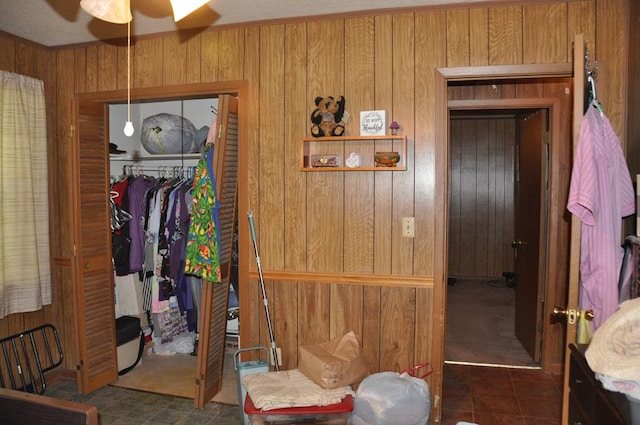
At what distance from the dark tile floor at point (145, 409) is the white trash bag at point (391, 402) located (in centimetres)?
89

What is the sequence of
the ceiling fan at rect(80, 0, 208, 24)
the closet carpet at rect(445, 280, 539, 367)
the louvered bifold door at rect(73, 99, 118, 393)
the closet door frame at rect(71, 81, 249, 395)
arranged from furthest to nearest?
the closet carpet at rect(445, 280, 539, 367) < the louvered bifold door at rect(73, 99, 118, 393) < the closet door frame at rect(71, 81, 249, 395) < the ceiling fan at rect(80, 0, 208, 24)

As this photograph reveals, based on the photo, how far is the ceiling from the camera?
8.86 feet

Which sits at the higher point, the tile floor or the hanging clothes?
the hanging clothes

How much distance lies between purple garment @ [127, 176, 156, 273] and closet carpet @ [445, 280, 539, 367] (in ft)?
9.23

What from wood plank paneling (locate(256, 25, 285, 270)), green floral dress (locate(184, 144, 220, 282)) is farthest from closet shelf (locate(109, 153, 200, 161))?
wood plank paneling (locate(256, 25, 285, 270))

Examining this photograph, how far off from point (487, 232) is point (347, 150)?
5.11m

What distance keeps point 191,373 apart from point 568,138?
A: 3424 millimetres

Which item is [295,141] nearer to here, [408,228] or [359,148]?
[359,148]

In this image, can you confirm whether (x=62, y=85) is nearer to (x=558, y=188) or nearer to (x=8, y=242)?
(x=8, y=242)

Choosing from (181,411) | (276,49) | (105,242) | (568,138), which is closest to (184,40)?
(276,49)

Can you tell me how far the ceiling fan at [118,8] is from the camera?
67.0 inches

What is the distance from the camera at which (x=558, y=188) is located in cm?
357

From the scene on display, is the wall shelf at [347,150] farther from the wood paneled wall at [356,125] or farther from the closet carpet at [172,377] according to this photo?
the closet carpet at [172,377]

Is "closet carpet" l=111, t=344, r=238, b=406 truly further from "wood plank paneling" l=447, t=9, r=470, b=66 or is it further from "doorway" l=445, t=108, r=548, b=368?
"wood plank paneling" l=447, t=9, r=470, b=66
